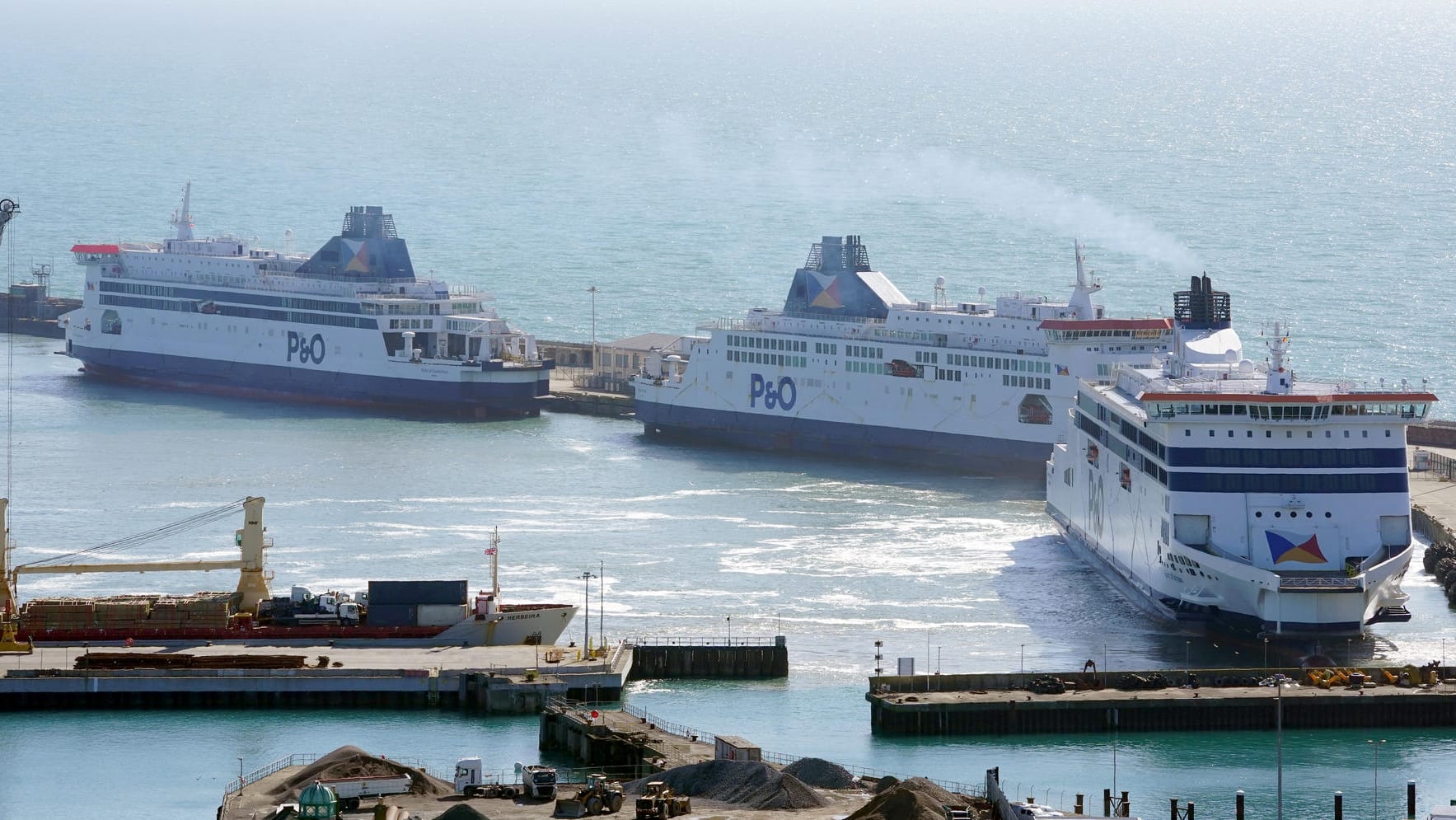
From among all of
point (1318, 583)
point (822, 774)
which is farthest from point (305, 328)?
point (822, 774)

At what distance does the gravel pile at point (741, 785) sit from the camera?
→ 157ft

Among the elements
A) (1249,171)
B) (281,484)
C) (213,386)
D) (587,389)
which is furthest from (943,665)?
(1249,171)

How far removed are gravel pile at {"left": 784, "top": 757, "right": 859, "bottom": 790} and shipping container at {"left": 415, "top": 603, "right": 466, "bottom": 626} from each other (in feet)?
46.4

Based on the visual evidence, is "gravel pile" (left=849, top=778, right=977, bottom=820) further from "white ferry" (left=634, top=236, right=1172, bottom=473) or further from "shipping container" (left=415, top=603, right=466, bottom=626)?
"white ferry" (left=634, top=236, right=1172, bottom=473)

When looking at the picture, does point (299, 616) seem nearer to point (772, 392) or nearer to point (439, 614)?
point (439, 614)

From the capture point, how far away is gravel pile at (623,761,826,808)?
4797 centimetres

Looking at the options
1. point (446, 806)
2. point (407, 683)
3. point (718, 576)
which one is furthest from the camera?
point (718, 576)

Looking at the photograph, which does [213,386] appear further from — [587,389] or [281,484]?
[281,484]

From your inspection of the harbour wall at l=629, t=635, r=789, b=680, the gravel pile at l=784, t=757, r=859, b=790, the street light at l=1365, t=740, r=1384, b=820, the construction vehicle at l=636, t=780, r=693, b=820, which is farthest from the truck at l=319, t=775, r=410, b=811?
the street light at l=1365, t=740, r=1384, b=820

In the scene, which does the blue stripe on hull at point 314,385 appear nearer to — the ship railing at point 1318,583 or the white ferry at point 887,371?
the white ferry at point 887,371

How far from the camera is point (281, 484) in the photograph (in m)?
81.6

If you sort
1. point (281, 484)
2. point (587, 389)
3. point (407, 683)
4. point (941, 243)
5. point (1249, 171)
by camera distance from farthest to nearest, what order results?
point (1249, 171), point (941, 243), point (587, 389), point (281, 484), point (407, 683)

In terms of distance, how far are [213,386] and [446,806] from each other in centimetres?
6183

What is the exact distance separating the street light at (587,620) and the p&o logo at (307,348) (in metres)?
38.8
